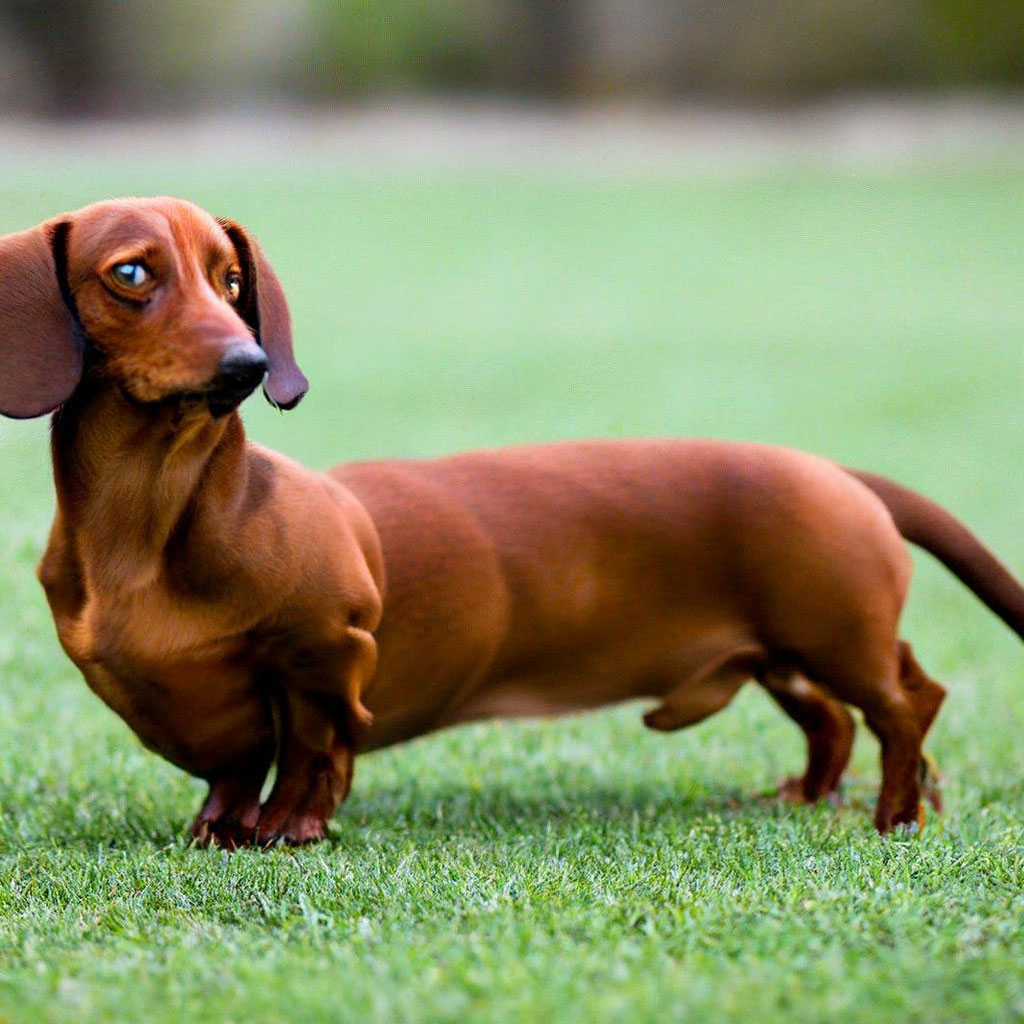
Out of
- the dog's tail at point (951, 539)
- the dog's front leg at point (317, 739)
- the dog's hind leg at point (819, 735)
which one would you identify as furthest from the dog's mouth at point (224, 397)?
the dog's hind leg at point (819, 735)

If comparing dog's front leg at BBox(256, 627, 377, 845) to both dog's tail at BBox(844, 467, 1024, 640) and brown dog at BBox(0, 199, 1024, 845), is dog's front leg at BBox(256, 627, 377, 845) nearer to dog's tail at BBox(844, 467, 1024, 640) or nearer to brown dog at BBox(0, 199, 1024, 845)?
brown dog at BBox(0, 199, 1024, 845)

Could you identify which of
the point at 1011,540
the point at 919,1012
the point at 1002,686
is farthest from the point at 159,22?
the point at 919,1012

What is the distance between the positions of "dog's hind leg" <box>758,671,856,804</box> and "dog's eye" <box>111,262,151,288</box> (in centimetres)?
198

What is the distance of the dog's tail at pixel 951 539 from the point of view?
13.4 ft

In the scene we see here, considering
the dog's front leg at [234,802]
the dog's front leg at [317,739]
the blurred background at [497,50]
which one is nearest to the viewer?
the dog's front leg at [317,739]

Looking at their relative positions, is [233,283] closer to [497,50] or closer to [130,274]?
[130,274]

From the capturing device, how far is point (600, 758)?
15.8 feet

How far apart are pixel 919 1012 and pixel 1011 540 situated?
21.0 feet

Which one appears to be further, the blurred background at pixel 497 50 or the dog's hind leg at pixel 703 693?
the blurred background at pixel 497 50

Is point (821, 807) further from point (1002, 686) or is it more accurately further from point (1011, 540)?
point (1011, 540)

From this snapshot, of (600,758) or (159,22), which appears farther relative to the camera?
(159,22)

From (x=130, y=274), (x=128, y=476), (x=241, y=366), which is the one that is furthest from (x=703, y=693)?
(x=130, y=274)

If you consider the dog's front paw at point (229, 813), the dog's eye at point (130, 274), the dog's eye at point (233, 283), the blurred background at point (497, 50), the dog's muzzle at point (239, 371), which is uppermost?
the dog's eye at point (130, 274)

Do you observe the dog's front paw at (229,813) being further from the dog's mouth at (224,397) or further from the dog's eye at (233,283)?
the dog's eye at (233,283)
